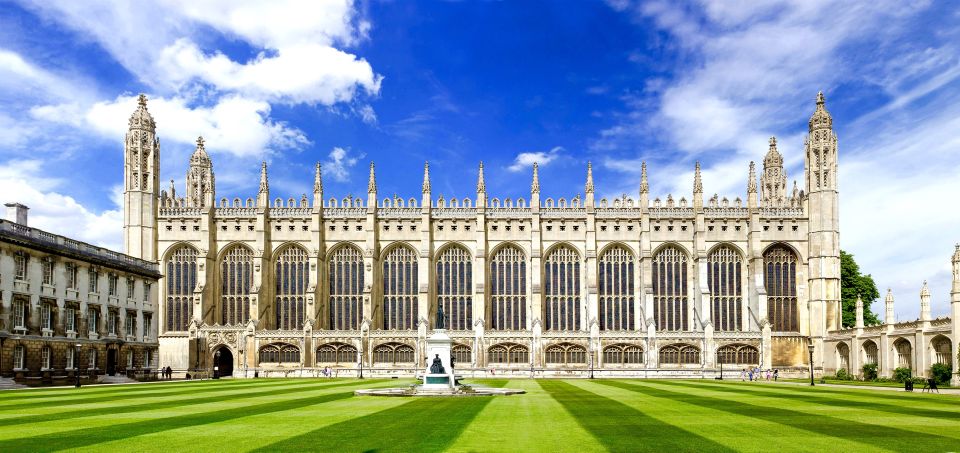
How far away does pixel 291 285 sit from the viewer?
69.7 meters

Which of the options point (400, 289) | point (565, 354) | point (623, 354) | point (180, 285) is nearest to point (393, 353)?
point (400, 289)

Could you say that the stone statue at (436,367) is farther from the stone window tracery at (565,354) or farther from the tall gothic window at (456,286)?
the tall gothic window at (456,286)

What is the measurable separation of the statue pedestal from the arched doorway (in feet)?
101

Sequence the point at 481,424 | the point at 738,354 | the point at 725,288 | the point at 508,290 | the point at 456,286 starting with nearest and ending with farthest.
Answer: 1. the point at 481,424
2. the point at 738,354
3. the point at 725,288
4. the point at 456,286
5. the point at 508,290

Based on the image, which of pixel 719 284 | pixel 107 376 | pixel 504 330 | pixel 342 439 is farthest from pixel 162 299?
pixel 342 439

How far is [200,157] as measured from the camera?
274ft

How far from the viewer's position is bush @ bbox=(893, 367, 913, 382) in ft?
156

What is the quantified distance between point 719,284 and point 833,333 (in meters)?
9.74

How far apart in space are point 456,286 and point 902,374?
3460 centimetres

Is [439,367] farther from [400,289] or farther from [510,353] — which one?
[400,289]

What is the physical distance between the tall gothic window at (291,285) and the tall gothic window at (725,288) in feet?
113

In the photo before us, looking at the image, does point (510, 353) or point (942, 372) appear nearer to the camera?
point (942, 372)

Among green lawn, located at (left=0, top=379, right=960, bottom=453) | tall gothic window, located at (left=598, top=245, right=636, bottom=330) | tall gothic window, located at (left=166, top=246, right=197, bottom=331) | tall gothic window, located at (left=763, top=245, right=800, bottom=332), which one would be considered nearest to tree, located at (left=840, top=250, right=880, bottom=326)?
tall gothic window, located at (left=763, top=245, right=800, bottom=332)

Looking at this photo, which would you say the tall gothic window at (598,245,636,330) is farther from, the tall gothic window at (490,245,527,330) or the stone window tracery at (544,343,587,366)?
the tall gothic window at (490,245,527,330)
